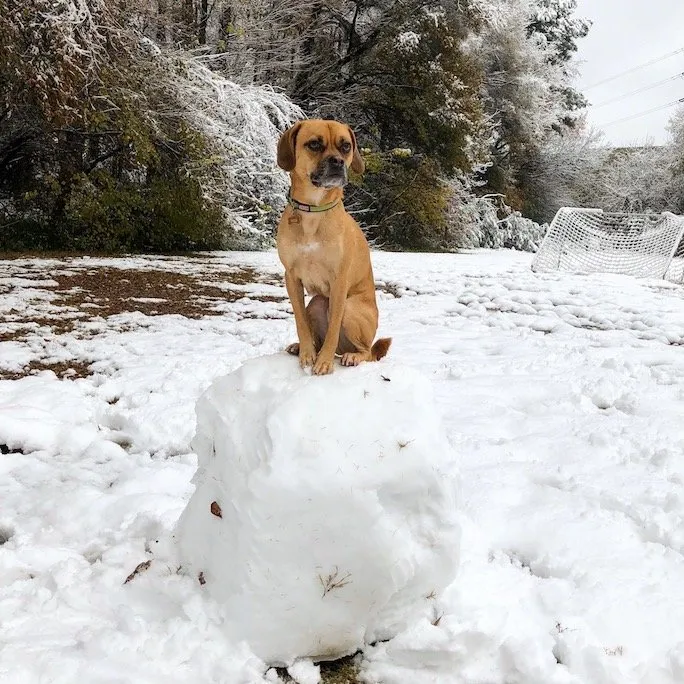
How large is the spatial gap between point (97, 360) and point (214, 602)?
273 centimetres

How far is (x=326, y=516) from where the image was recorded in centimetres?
152

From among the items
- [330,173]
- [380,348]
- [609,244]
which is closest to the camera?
[330,173]

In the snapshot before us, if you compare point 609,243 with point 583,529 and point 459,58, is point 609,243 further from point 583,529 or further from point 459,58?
point 583,529

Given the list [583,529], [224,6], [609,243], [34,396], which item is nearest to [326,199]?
[583,529]

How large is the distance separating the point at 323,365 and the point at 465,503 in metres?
0.86

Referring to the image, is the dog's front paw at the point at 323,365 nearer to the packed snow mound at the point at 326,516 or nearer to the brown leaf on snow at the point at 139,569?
the packed snow mound at the point at 326,516

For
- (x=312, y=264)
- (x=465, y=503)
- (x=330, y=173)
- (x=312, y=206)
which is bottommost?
(x=465, y=503)

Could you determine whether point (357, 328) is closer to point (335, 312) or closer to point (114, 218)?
point (335, 312)

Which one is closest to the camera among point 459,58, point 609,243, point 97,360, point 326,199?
point 326,199

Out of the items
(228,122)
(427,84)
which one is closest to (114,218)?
(228,122)

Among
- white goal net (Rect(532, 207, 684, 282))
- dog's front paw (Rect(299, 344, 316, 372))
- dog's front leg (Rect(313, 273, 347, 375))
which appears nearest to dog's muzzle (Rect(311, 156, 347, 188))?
dog's front leg (Rect(313, 273, 347, 375))

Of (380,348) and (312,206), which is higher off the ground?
(312,206)

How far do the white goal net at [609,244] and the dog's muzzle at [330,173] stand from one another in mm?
9230

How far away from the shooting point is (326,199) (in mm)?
1958
